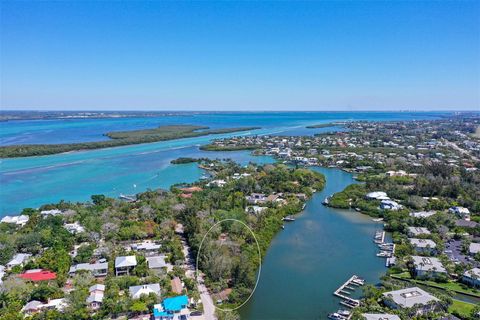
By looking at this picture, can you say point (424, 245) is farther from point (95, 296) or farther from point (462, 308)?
point (95, 296)

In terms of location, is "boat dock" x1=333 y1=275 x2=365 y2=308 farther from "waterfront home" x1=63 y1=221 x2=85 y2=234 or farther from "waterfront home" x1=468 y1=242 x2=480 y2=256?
"waterfront home" x1=63 y1=221 x2=85 y2=234

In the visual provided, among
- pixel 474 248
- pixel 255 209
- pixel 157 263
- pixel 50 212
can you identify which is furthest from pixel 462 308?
pixel 50 212

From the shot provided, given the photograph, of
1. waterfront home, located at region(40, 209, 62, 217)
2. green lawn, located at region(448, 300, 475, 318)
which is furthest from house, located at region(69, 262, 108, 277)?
green lawn, located at region(448, 300, 475, 318)

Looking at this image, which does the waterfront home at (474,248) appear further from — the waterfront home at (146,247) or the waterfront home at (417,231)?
the waterfront home at (146,247)

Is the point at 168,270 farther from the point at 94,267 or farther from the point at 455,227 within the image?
the point at 455,227

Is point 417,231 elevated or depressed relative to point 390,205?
depressed

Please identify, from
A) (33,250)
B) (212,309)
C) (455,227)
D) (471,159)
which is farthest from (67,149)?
(471,159)
